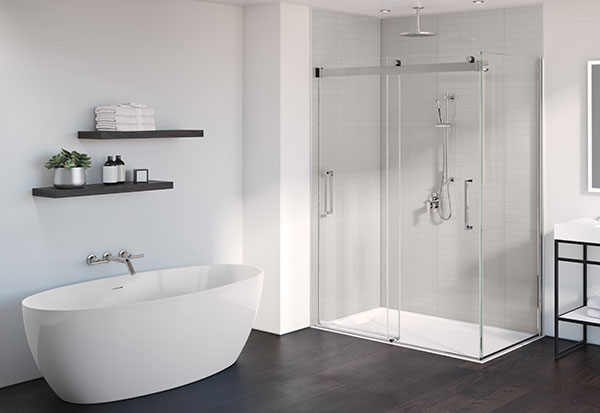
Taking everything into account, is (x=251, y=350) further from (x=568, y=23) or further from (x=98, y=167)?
(x=568, y=23)

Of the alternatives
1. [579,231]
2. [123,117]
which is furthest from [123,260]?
[579,231]

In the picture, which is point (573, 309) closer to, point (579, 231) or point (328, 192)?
point (579, 231)

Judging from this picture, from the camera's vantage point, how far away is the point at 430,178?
5.68 meters

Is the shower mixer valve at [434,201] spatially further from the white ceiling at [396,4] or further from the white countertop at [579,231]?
the white ceiling at [396,4]

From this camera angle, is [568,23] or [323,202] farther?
[323,202]

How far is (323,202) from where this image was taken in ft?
20.6

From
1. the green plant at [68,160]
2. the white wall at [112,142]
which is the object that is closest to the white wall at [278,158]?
the white wall at [112,142]

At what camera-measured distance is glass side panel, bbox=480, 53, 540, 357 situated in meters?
5.54

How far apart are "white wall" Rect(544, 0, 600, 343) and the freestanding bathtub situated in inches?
94.1

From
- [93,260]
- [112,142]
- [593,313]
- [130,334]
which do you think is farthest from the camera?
[593,313]

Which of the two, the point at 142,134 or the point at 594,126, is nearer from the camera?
the point at 142,134

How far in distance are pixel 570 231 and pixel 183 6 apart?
327 centimetres

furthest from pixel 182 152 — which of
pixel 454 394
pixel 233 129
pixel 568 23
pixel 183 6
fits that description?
pixel 568 23

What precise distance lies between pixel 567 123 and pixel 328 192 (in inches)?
75.0
